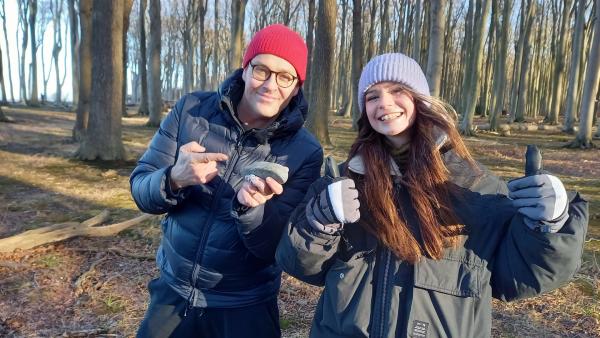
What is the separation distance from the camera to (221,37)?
4350 cm

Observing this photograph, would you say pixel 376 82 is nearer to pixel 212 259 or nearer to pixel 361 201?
pixel 361 201

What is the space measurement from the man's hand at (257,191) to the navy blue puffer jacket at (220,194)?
0.63 ft

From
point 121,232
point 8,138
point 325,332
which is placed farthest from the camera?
point 8,138

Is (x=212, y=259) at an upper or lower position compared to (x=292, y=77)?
lower

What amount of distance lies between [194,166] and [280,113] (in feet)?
1.61

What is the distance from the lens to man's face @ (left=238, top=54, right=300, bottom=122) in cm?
197

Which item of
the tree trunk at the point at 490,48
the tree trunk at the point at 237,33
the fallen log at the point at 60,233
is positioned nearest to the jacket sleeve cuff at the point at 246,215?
the fallen log at the point at 60,233

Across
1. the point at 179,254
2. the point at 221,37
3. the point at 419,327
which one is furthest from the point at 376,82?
the point at 221,37

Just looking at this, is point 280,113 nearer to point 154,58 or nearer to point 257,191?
point 257,191

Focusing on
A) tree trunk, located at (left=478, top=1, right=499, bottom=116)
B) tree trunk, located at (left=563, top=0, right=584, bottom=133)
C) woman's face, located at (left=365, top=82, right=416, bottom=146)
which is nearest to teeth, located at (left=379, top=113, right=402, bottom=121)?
woman's face, located at (left=365, top=82, right=416, bottom=146)

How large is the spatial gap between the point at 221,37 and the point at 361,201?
4428cm

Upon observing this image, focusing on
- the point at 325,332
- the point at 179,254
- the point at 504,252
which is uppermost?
the point at 504,252

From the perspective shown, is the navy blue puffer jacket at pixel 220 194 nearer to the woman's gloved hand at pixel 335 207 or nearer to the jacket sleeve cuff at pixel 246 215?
the jacket sleeve cuff at pixel 246 215

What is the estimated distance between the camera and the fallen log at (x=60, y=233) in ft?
15.7
